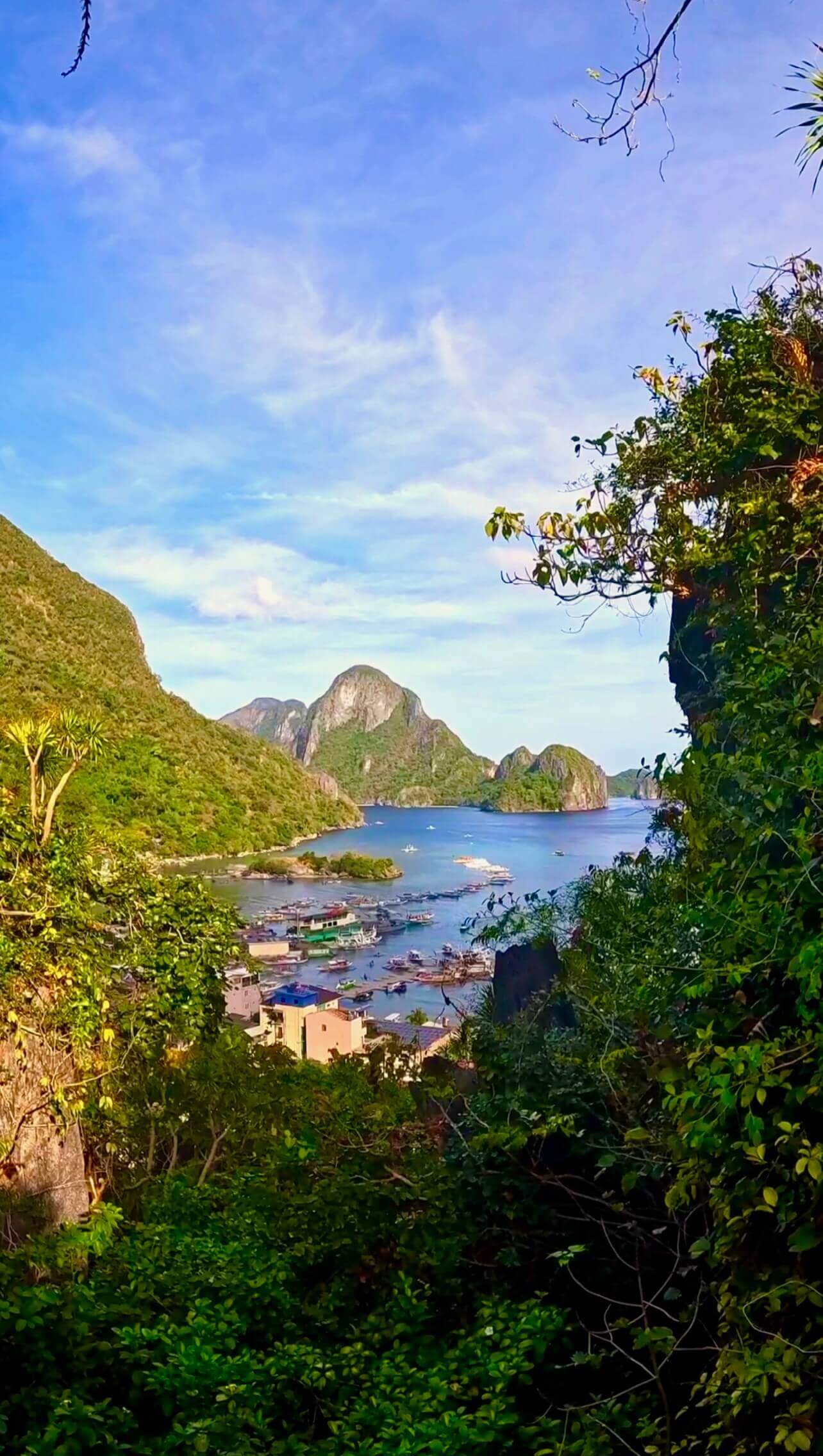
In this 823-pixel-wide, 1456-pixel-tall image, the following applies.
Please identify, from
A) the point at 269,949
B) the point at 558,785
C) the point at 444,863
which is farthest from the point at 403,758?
the point at 269,949

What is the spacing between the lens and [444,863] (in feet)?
176

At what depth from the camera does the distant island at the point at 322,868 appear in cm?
4481

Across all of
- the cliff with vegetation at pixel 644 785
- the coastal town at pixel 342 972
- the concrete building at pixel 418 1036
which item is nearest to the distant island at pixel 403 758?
the coastal town at pixel 342 972

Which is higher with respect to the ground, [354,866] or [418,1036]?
[418,1036]

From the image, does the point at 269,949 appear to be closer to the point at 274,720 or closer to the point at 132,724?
the point at 132,724

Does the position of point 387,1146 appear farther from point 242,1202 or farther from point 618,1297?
point 618,1297

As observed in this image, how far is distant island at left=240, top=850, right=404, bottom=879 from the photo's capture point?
4481 cm

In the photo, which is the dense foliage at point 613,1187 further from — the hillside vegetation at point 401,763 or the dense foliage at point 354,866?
the hillside vegetation at point 401,763

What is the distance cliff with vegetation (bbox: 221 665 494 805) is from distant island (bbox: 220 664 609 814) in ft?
0.43

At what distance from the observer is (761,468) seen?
130 inches

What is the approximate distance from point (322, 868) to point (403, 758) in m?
74.8

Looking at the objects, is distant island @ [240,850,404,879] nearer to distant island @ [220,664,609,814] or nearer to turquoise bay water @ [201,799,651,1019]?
turquoise bay water @ [201,799,651,1019]

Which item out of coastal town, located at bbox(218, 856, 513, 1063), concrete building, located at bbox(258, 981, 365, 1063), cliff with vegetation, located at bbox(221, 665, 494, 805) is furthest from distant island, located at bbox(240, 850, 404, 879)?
cliff with vegetation, located at bbox(221, 665, 494, 805)

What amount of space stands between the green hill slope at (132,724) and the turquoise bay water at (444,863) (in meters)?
3.21
